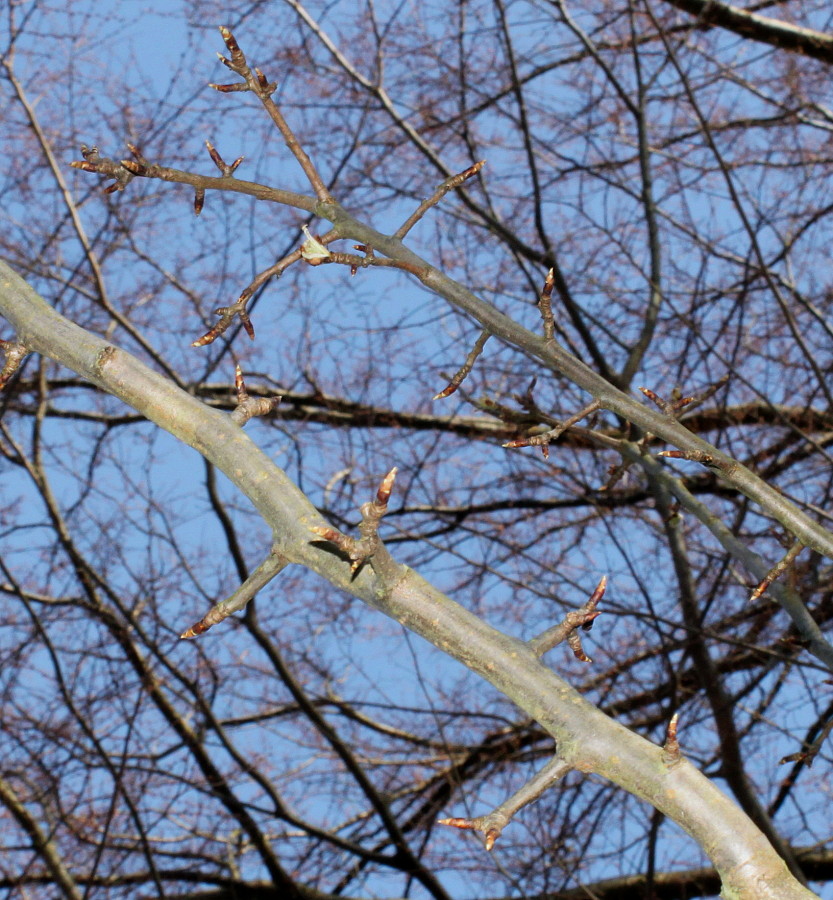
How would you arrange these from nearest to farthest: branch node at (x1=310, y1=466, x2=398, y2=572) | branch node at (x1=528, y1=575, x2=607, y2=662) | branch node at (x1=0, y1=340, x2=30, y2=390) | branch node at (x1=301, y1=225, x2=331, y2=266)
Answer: branch node at (x1=310, y1=466, x2=398, y2=572) → branch node at (x1=528, y1=575, x2=607, y2=662) → branch node at (x1=301, y1=225, x2=331, y2=266) → branch node at (x1=0, y1=340, x2=30, y2=390)

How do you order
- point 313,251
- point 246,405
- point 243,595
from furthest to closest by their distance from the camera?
point 246,405
point 313,251
point 243,595

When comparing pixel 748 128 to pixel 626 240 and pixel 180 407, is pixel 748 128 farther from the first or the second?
pixel 180 407

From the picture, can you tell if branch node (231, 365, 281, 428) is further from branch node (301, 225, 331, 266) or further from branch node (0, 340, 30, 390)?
branch node (0, 340, 30, 390)

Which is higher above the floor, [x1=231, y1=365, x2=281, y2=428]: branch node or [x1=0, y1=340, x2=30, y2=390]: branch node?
[x1=0, y1=340, x2=30, y2=390]: branch node

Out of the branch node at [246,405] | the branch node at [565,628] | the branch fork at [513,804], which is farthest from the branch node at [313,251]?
the branch fork at [513,804]

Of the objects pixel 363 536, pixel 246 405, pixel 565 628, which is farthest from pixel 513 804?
pixel 246 405

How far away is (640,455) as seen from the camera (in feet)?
8.81

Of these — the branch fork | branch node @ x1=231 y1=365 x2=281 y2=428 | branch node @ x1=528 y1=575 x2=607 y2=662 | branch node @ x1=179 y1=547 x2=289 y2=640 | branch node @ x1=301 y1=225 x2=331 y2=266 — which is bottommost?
the branch fork

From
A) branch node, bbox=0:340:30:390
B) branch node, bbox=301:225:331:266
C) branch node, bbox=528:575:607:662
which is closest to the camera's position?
branch node, bbox=528:575:607:662

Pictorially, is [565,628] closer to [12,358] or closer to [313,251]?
[313,251]

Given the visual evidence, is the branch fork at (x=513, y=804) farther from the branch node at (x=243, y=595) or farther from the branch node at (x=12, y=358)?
the branch node at (x=12, y=358)

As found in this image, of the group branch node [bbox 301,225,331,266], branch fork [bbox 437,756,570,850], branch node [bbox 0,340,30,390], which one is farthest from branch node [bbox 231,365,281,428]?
branch fork [bbox 437,756,570,850]

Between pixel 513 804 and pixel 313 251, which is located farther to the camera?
pixel 313 251

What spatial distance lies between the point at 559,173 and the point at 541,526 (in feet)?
6.25
